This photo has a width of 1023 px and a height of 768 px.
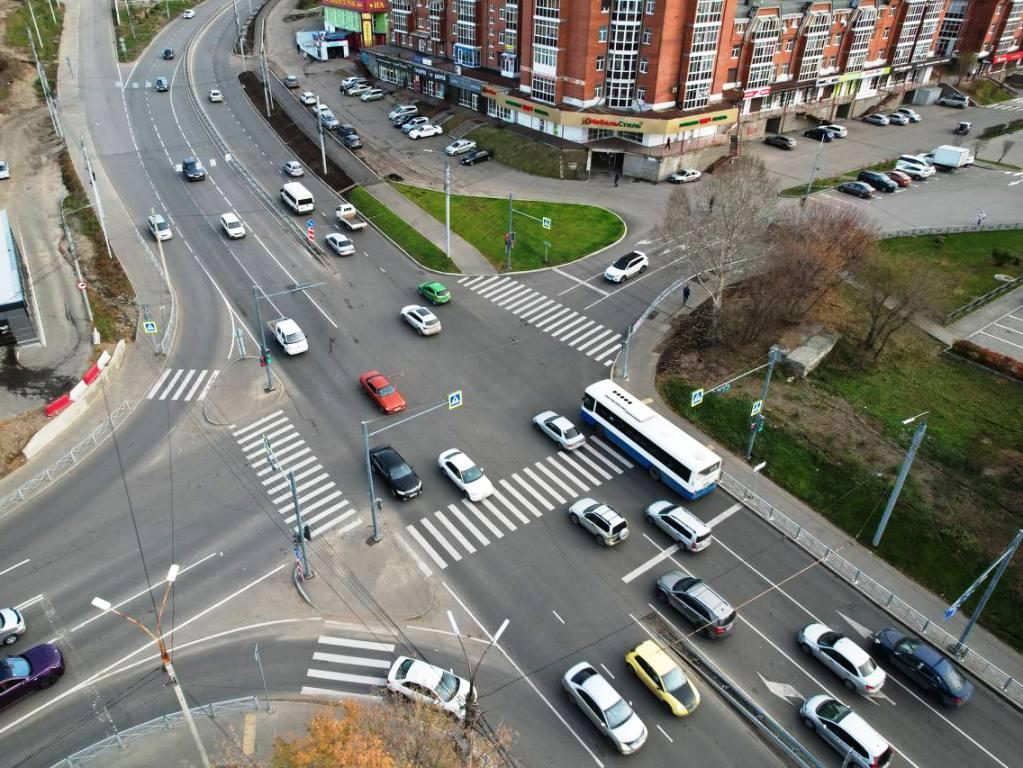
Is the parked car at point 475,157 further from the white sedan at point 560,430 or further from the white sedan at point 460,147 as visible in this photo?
the white sedan at point 560,430

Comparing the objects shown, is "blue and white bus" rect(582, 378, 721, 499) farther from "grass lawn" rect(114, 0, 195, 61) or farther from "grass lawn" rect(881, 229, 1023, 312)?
"grass lawn" rect(114, 0, 195, 61)

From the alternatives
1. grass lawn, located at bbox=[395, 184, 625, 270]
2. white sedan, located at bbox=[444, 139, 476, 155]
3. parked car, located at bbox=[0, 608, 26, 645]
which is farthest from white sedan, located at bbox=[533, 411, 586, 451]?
white sedan, located at bbox=[444, 139, 476, 155]

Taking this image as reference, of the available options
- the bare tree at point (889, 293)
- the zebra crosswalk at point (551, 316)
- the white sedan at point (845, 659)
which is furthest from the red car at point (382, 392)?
the bare tree at point (889, 293)

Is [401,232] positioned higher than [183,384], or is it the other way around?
[401,232]

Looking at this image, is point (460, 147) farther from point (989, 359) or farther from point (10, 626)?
point (10, 626)

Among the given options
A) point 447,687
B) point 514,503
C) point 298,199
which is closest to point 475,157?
point 298,199

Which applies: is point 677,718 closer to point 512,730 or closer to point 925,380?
point 512,730
